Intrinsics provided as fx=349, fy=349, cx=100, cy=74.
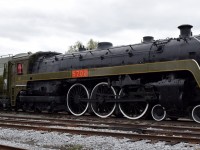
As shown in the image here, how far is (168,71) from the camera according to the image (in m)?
11.8

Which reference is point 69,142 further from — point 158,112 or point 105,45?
point 105,45

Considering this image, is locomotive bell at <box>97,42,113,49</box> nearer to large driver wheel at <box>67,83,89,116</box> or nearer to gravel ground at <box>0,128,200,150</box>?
large driver wheel at <box>67,83,89,116</box>

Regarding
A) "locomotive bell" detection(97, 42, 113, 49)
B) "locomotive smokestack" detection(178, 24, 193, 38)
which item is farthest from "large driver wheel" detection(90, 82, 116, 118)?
"locomotive smokestack" detection(178, 24, 193, 38)

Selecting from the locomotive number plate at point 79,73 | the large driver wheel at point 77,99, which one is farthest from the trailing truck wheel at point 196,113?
the locomotive number plate at point 79,73

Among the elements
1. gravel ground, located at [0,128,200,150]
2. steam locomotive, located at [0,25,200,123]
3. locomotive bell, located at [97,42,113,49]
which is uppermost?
locomotive bell, located at [97,42,113,49]

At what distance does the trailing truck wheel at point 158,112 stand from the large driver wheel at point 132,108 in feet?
1.05

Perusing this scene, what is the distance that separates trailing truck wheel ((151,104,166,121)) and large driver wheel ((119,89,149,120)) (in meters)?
0.32

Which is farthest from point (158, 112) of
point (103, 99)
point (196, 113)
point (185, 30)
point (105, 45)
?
point (105, 45)

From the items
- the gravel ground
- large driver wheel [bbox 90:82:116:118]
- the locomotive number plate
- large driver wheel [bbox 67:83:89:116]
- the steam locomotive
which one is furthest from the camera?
large driver wheel [bbox 67:83:89:116]

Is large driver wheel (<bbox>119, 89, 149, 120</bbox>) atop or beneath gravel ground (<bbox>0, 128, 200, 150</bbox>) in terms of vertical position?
atop

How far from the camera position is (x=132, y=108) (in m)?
13.2

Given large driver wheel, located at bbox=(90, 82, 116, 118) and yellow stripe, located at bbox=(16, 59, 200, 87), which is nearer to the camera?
yellow stripe, located at bbox=(16, 59, 200, 87)

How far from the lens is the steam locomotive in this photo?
448 inches

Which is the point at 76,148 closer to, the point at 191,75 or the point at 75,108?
the point at 191,75
